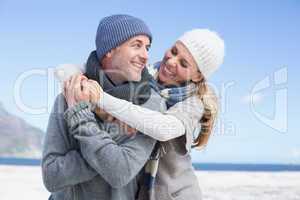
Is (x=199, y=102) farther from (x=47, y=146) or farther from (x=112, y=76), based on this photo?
(x=47, y=146)

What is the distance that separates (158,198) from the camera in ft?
4.38

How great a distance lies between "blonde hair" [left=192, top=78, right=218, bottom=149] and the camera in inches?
58.2

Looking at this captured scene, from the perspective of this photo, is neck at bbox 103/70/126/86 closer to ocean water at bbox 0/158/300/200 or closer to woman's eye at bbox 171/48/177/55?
woman's eye at bbox 171/48/177/55

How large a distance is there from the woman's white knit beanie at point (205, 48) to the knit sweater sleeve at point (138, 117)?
0.37m

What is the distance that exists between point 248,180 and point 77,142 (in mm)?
4208

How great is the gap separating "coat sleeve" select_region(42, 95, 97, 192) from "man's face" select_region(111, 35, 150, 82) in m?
0.21

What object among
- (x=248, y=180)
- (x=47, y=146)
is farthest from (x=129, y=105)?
(x=248, y=180)

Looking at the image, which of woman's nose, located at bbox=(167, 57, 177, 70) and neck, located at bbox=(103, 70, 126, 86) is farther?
woman's nose, located at bbox=(167, 57, 177, 70)

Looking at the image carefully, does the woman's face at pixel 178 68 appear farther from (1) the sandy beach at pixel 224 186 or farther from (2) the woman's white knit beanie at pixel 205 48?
(1) the sandy beach at pixel 224 186

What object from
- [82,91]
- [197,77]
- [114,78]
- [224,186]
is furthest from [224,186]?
[82,91]

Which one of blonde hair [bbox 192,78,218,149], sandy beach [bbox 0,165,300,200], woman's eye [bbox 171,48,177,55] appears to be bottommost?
sandy beach [bbox 0,165,300,200]

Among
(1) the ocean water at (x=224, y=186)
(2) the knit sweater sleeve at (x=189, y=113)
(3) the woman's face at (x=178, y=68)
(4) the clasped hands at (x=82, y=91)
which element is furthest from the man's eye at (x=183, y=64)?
(1) the ocean water at (x=224, y=186)

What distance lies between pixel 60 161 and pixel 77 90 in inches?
8.0

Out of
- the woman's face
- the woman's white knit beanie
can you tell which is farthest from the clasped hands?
the woman's white knit beanie
